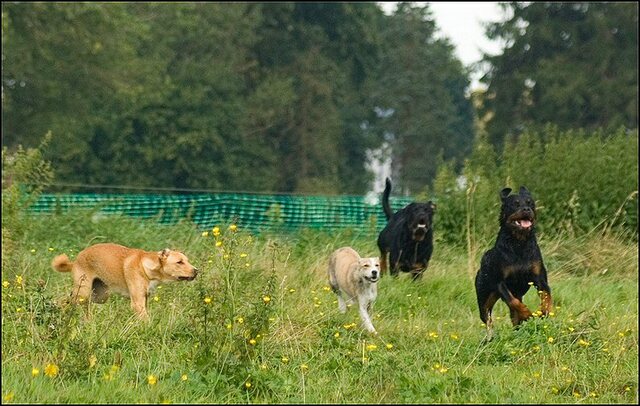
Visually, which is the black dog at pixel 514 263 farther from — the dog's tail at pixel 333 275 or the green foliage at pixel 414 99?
the green foliage at pixel 414 99

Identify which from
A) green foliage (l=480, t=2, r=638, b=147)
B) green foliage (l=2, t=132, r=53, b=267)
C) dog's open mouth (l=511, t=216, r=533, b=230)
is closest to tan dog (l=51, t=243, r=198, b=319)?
green foliage (l=2, t=132, r=53, b=267)

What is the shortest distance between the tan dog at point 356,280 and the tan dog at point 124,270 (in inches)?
59.9

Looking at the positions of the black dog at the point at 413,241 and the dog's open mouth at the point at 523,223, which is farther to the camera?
the black dog at the point at 413,241

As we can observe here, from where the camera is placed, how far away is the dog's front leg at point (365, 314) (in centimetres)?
912

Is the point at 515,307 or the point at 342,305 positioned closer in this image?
the point at 515,307

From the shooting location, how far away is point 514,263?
30.6 feet

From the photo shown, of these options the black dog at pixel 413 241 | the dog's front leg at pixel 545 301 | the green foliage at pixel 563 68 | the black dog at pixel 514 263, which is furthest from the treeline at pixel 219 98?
the dog's front leg at pixel 545 301

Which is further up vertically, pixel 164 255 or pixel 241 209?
pixel 241 209

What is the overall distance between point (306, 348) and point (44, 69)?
30.2m

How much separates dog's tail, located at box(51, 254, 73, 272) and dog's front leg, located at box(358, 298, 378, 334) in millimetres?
2603

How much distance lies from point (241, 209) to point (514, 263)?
8188 mm

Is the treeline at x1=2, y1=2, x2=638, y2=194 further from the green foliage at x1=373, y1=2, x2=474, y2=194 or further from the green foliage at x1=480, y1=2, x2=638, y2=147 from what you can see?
the green foliage at x1=373, y1=2, x2=474, y2=194

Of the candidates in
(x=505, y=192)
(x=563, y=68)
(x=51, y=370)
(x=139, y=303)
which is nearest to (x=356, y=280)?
(x=505, y=192)

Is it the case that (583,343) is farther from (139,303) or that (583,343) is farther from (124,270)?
(124,270)
